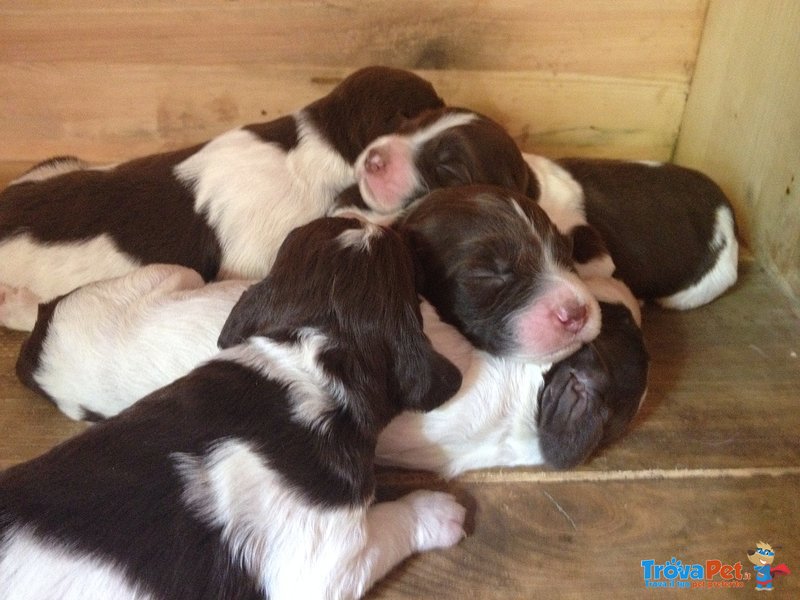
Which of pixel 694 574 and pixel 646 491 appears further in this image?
pixel 646 491

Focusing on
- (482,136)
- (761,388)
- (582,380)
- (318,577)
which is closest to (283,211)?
(482,136)

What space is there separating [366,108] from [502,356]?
1.12 m

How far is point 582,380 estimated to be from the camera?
210 centimetres

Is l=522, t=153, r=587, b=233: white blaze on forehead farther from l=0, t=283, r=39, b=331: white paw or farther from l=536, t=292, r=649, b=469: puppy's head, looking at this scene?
l=0, t=283, r=39, b=331: white paw

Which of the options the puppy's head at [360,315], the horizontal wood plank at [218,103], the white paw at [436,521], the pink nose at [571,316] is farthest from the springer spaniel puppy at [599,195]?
the white paw at [436,521]

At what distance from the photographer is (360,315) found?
179 centimetres

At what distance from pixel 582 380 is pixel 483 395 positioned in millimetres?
282

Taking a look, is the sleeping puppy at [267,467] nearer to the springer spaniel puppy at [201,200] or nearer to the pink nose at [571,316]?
the pink nose at [571,316]

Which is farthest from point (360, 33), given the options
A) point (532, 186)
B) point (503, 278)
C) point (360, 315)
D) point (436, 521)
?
point (436, 521)

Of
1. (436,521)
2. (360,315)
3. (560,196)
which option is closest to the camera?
(360,315)

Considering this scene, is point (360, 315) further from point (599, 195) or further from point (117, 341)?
point (599, 195)

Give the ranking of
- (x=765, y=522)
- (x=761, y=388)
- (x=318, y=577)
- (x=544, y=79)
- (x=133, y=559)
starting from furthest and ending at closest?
1. (x=544, y=79)
2. (x=761, y=388)
3. (x=765, y=522)
4. (x=318, y=577)
5. (x=133, y=559)

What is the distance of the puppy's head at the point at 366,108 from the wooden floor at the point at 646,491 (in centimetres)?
119

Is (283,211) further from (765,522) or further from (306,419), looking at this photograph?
(765,522)
